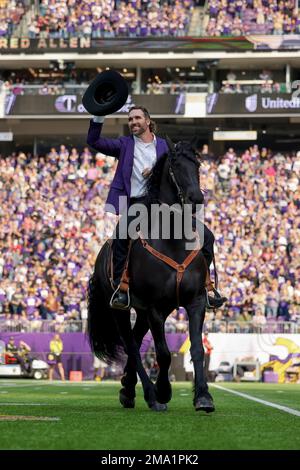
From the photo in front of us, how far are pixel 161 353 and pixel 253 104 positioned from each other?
124 ft

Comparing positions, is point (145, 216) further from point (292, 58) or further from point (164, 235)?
point (292, 58)

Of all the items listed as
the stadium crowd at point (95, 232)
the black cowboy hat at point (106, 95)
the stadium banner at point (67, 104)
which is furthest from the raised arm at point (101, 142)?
the stadium banner at point (67, 104)

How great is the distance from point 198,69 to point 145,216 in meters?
40.9

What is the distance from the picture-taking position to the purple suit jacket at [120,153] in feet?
36.3

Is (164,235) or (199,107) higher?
(199,107)

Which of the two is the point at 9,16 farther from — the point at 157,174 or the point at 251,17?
the point at 157,174

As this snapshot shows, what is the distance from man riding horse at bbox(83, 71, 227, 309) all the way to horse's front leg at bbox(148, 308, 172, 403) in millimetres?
775

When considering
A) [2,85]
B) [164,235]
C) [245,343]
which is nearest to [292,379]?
[245,343]

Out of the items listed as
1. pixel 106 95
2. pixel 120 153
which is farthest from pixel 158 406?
pixel 106 95

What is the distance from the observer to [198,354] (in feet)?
32.1

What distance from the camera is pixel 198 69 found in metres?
50.4

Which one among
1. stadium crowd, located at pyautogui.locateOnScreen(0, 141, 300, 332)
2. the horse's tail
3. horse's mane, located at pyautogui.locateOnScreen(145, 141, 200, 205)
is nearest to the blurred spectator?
stadium crowd, located at pyautogui.locateOnScreen(0, 141, 300, 332)

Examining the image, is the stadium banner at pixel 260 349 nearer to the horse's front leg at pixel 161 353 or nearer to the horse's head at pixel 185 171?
the horse's front leg at pixel 161 353

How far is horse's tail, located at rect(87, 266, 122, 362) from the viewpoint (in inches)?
474
